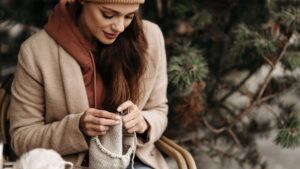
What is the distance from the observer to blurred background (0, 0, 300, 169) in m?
2.41

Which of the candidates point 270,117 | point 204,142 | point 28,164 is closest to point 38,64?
point 28,164

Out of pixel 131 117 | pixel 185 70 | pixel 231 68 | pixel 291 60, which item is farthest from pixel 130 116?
pixel 231 68

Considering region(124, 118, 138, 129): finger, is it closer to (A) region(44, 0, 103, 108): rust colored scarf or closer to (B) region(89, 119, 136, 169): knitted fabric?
(B) region(89, 119, 136, 169): knitted fabric

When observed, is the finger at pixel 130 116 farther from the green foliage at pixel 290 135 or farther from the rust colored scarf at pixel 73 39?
the green foliage at pixel 290 135

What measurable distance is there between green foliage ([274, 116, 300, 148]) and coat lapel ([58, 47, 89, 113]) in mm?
870

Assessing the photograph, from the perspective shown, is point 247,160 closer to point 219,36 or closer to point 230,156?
point 230,156

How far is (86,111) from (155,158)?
0.45 metres

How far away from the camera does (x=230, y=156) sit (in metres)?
2.90

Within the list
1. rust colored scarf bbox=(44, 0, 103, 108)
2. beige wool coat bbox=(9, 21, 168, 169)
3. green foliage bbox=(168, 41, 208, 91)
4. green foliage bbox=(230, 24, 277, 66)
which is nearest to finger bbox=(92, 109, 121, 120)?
beige wool coat bbox=(9, 21, 168, 169)

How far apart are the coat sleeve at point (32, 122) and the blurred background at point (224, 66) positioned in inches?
20.7

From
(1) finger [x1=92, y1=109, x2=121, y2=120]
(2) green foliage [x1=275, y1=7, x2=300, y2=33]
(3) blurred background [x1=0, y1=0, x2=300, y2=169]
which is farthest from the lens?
(3) blurred background [x1=0, y1=0, x2=300, y2=169]

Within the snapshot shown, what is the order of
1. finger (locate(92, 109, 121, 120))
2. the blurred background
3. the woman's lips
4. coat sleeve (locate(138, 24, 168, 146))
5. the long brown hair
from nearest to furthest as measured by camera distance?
finger (locate(92, 109, 121, 120)) < the woman's lips < the long brown hair < coat sleeve (locate(138, 24, 168, 146)) < the blurred background

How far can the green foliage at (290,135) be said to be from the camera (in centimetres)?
235

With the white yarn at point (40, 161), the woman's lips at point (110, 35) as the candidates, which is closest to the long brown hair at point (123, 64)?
the woman's lips at point (110, 35)
